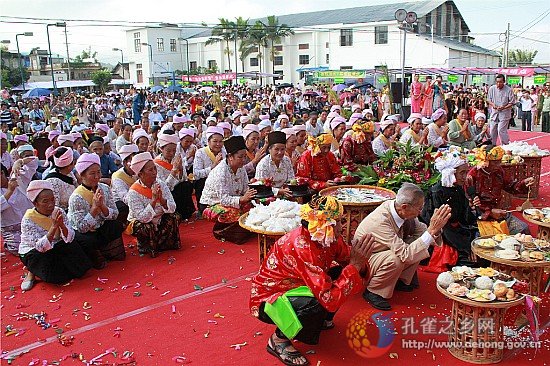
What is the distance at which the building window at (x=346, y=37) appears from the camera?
3969 centimetres

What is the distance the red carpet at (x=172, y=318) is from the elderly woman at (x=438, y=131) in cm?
465

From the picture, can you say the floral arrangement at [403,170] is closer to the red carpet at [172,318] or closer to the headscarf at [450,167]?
the headscarf at [450,167]

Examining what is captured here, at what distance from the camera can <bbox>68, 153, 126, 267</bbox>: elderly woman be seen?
5395mm

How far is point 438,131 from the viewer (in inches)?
364

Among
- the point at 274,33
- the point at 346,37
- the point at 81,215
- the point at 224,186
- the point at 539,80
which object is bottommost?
the point at 81,215

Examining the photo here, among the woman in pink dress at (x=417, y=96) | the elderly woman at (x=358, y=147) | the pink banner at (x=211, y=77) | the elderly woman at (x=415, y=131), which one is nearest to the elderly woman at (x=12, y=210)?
the elderly woman at (x=358, y=147)

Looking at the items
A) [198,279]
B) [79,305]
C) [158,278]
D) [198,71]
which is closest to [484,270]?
[198,279]

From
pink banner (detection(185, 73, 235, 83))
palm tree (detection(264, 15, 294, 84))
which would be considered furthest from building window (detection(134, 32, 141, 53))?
palm tree (detection(264, 15, 294, 84))

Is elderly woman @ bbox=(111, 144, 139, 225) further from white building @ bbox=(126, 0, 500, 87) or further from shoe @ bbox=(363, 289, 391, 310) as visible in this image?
white building @ bbox=(126, 0, 500, 87)

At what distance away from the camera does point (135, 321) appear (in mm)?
4262

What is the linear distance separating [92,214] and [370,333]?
3.31m

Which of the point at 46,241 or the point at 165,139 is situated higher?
the point at 165,139

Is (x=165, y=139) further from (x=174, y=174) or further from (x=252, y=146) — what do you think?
(x=252, y=146)

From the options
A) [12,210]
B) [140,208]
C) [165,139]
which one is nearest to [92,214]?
[140,208]
